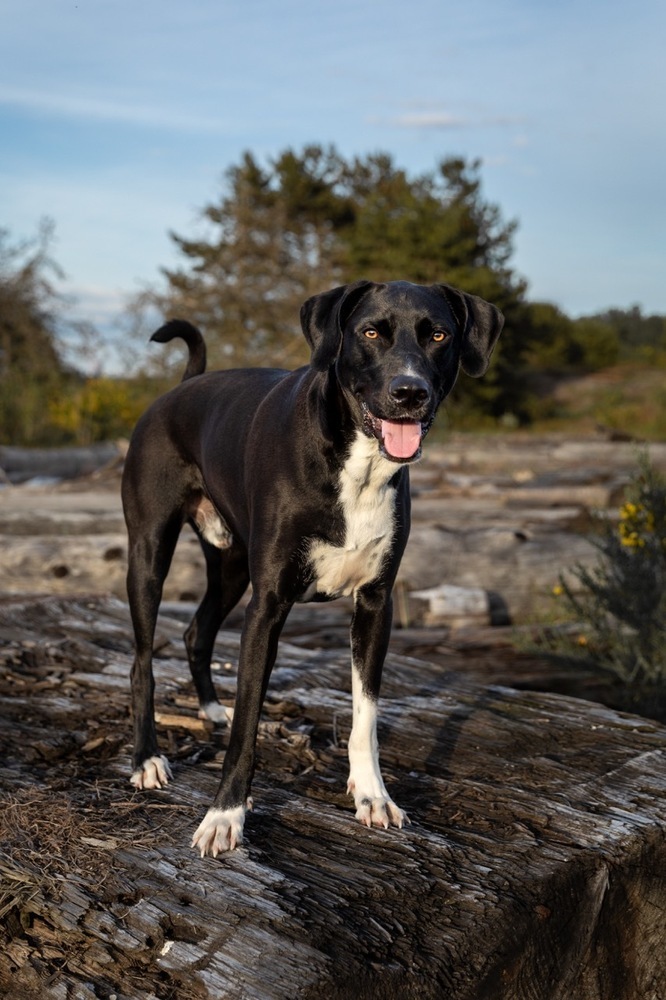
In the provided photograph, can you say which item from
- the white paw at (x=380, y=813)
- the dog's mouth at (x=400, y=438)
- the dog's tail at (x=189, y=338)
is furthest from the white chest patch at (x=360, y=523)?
the dog's tail at (x=189, y=338)

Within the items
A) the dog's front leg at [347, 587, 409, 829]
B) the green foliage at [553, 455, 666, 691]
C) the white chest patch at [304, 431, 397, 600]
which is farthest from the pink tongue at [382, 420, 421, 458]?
the green foliage at [553, 455, 666, 691]

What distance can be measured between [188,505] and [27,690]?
40.7 inches

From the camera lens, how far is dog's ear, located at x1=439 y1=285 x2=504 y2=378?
3.37 meters

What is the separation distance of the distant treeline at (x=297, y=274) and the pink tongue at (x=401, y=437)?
584 inches

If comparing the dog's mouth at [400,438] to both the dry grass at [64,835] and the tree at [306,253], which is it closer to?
the dry grass at [64,835]

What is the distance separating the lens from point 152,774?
3482mm

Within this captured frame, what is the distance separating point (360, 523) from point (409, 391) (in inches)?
20.3

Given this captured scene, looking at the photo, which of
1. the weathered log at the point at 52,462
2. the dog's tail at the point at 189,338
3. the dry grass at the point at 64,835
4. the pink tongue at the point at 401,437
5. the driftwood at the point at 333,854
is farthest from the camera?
the weathered log at the point at 52,462

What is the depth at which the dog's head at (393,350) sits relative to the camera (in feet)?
9.78

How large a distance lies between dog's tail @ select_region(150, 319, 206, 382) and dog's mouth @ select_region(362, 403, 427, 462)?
1.58 m

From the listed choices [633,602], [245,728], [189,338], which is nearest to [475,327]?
[245,728]

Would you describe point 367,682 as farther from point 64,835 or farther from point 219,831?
point 64,835

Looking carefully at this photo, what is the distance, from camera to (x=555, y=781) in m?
3.57

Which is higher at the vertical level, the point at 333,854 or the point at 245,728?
the point at 245,728
